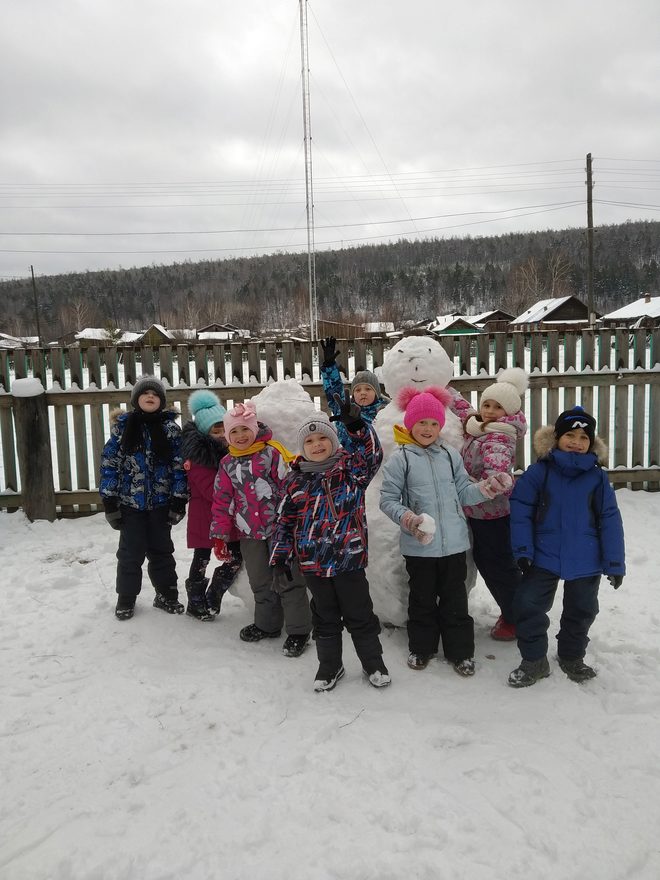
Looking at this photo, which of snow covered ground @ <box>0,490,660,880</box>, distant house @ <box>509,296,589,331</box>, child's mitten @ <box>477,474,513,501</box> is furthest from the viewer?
distant house @ <box>509,296,589,331</box>

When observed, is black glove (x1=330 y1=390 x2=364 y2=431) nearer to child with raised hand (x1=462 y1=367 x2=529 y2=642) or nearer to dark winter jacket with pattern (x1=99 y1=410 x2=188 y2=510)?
child with raised hand (x1=462 y1=367 x2=529 y2=642)

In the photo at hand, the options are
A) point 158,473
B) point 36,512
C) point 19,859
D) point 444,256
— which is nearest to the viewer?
point 19,859

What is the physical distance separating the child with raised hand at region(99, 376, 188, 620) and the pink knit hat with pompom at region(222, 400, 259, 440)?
60 centimetres

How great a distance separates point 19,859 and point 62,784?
1.20 ft

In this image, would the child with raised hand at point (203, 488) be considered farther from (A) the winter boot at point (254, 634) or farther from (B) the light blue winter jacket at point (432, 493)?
(B) the light blue winter jacket at point (432, 493)

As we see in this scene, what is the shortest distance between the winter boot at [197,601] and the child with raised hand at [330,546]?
976mm

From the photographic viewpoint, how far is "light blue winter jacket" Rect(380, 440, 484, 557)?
9.86ft

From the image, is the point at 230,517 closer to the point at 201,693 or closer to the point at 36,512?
the point at 201,693

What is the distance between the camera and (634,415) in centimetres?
580

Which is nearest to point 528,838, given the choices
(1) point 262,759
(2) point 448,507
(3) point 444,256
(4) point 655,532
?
(1) point 262,759

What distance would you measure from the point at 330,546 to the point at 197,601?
1.29 metres

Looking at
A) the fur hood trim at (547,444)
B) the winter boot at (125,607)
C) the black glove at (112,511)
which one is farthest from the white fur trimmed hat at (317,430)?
the winter boot at (125,607)

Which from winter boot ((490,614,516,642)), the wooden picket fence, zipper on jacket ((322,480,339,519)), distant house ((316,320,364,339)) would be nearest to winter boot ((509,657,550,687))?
winter boot ((490,614,516,642))

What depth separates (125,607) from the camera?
12.3ft
